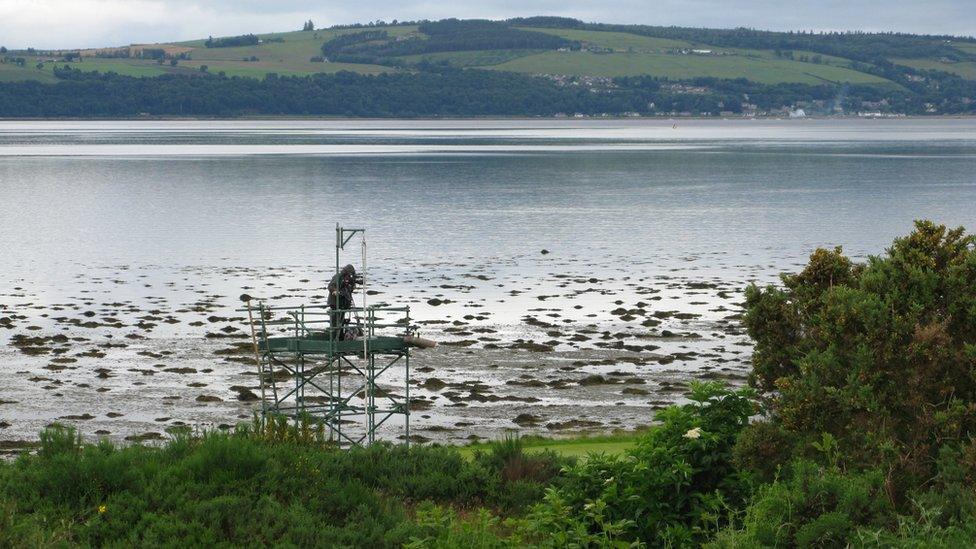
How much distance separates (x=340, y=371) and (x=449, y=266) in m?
32.2

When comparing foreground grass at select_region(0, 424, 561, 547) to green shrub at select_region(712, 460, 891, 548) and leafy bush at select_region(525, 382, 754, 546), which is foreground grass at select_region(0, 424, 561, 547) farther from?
green shrub at select_region(712, 460, 891, 548)

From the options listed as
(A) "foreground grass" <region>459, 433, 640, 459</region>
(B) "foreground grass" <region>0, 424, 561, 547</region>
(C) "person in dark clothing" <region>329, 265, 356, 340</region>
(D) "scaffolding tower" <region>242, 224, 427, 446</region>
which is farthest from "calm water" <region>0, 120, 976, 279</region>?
(B) "foreground grass" <region>0, 424, 561, 547</region>

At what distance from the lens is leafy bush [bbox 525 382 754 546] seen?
15.3m

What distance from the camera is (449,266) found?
58000 millimetres

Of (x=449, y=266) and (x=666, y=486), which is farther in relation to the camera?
(x=449, y=266)

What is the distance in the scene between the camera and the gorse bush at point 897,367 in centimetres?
1394

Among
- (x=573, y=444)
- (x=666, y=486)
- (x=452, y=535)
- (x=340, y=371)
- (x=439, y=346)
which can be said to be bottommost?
(x=439, y=346)

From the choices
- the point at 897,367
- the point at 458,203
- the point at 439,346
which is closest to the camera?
the point at 897,367

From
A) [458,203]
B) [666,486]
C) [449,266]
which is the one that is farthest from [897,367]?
[458,203]

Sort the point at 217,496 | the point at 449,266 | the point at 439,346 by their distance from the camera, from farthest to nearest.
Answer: the point at 449,266
the point at 439,346
the point at 217,496

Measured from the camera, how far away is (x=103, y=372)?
112 ft

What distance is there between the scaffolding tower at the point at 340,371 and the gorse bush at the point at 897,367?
8.09m

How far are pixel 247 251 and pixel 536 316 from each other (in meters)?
26.2

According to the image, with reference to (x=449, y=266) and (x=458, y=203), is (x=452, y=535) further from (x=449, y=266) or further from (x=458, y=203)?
(x=458, y=203)
